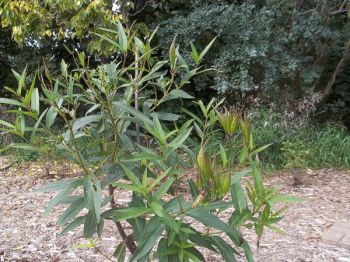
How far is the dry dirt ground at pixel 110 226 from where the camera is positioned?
3.21 meters

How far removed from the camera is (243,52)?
661 centimetres

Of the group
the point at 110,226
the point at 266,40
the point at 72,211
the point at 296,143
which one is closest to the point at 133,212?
the point at 72,211

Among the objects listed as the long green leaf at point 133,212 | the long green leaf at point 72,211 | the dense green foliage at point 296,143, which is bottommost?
the dense green foliage at point 296,143

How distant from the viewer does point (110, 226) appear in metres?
3.72

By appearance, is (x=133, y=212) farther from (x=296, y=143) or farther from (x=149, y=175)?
(x=296, y=143)

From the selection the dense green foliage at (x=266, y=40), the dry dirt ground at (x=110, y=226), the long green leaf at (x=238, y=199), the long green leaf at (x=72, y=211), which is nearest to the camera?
the long green leaf at (x=238, y=199)

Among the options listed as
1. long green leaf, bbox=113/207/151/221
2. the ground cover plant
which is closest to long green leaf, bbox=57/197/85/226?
the ground cover plant

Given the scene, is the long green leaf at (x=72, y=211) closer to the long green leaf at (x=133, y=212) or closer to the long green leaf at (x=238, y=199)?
the long green leaf at (x=133, y=212)

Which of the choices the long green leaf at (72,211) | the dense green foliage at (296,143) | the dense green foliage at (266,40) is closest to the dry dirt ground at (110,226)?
the dense green foliage at (296,143)

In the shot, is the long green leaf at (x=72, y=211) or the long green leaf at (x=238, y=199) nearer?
the long green leaf at (x=238, y=199)

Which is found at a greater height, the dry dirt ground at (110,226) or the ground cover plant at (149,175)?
the ground cover plant at (149,175)

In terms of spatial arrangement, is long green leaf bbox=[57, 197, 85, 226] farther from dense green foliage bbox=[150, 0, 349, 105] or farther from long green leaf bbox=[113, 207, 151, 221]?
dense green foliage bbox=[150, 0, 349, 105]

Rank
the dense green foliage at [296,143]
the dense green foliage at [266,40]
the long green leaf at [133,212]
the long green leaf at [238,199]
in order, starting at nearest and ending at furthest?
the long green leaf at [133,212], the long green leaf at [238,199], the dense green foliage at [296,143], the dense green foliage at [266,40]

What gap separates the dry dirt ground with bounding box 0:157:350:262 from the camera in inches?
126
